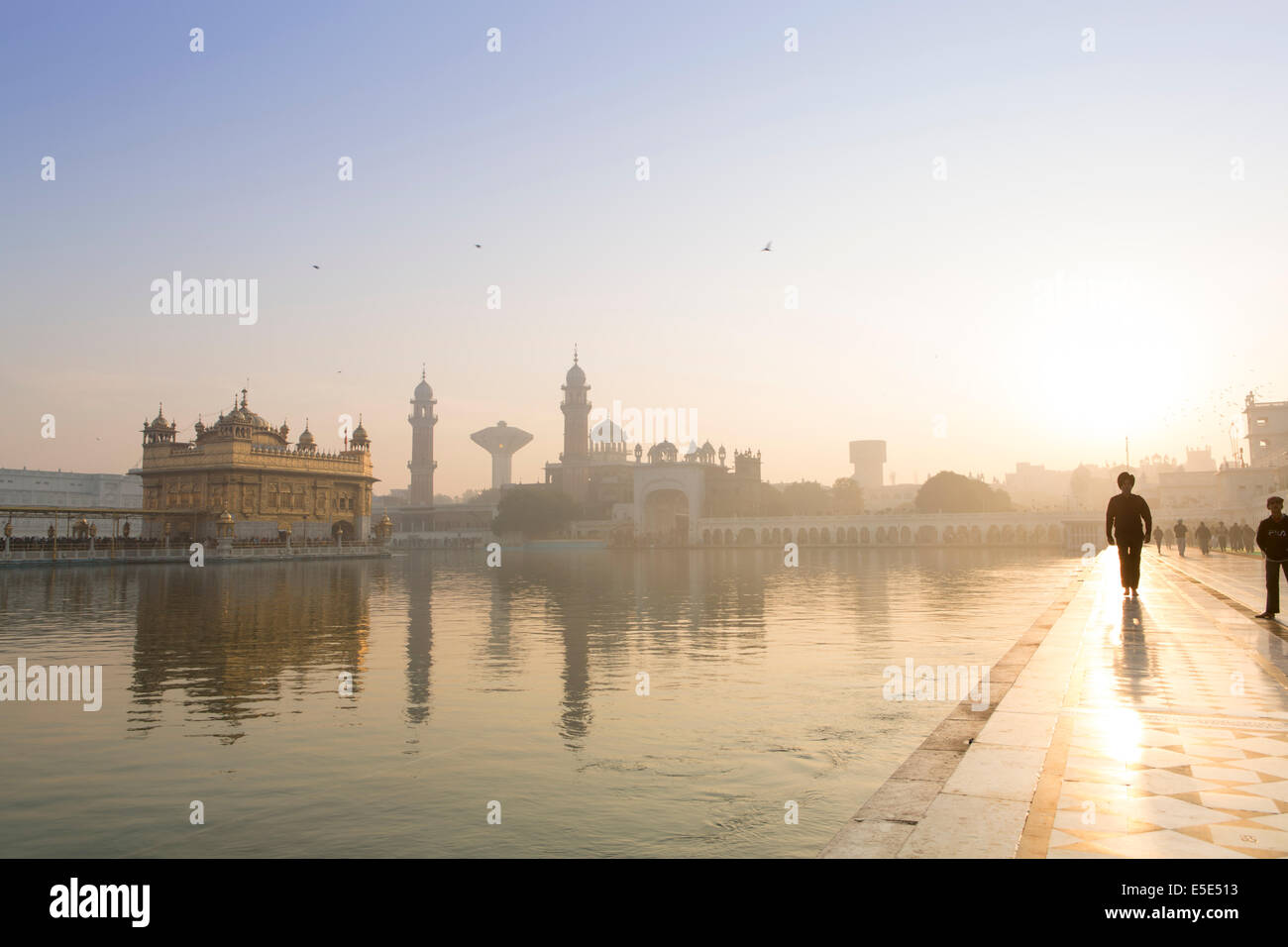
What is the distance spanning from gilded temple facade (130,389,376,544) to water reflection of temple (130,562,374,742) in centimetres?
3581

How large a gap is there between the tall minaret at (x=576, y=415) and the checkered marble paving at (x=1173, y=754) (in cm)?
13995

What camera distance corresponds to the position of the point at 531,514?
106500 millimetres

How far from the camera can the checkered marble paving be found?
4.09 metres

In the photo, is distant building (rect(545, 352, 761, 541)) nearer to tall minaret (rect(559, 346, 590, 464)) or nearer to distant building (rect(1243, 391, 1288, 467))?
tall minaret (rect(559, 346, 590, 464))

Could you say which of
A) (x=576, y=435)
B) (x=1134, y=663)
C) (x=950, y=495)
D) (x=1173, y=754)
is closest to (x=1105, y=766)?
(x=1173, y=754)

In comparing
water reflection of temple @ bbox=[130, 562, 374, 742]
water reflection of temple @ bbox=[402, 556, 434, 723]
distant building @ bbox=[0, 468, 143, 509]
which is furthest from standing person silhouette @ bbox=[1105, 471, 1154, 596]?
distant building @ bbox=[0, 468, 143, 509]

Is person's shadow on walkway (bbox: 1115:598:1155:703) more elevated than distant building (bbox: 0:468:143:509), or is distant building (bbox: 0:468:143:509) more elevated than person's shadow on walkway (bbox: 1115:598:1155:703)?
distant building (bbox: 0:468:143:509)

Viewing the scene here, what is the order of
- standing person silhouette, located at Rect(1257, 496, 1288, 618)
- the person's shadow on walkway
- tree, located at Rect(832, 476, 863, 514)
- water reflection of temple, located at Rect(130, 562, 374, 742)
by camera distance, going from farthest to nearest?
tree, located at Rect(832, 476, 863, 514) < standing person silhouette, located at Rect(1257, 496, 1288, 618) < water reflection of temple, located at Rect(130, 562, 374, 742) < the person's shadow on walkway

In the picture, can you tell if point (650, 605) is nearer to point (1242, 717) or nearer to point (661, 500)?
point (1242, 717)

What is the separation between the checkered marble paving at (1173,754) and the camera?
4.09 metres

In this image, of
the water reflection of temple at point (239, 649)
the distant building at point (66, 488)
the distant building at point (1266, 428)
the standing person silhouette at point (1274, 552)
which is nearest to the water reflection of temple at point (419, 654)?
the water reflection of temple at point (239, 649)

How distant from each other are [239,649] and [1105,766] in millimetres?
12833

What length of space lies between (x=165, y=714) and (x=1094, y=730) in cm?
834
